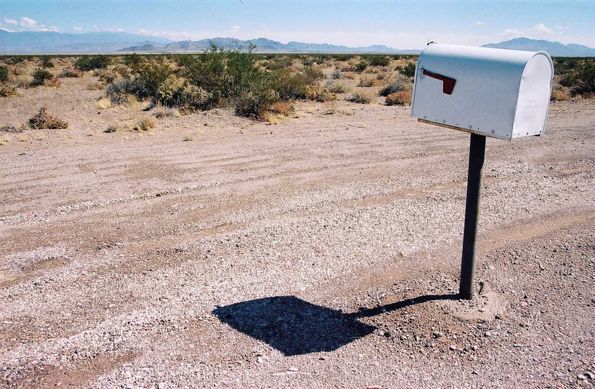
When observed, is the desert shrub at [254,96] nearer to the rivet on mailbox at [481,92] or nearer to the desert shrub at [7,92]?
the desert shrub at [7,92]

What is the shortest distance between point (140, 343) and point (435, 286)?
3.21 meters

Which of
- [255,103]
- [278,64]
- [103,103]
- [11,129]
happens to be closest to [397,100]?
[255,103]

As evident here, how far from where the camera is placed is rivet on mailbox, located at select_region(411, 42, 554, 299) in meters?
4.10

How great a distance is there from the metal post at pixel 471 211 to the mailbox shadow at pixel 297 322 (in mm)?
218

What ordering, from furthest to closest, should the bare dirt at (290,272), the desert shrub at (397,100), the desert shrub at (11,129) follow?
1. the desert shrub at (397,100)
2. the desert shrub at (11,129)
3. the bare dirt at (290,272)

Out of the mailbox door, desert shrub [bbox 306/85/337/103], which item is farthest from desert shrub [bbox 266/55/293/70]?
the mailbox door

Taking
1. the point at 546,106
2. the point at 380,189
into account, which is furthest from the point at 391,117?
the point at 546,106

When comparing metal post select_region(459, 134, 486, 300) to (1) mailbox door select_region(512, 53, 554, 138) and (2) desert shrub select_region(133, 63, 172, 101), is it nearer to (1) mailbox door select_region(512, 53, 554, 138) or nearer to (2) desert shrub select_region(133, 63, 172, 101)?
(1) mailbox door select_region(512, 53, 554, 138)

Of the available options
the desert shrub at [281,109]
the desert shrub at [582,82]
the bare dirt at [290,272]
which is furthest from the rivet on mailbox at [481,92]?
the desert shrub at [582,82]

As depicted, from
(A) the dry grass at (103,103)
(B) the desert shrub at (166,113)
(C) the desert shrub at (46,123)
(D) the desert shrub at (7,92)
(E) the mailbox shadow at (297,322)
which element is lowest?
(E) the mailbox shadow at (297,322)

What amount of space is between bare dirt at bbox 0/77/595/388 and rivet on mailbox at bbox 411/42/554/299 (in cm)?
153

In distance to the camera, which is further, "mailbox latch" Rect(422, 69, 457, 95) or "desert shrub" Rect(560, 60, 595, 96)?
"desert shrub" Rect(560, 60, 595, 96)

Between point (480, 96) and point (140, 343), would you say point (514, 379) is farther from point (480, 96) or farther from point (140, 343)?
point (140, 343)

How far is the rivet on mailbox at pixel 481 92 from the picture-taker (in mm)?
4098
